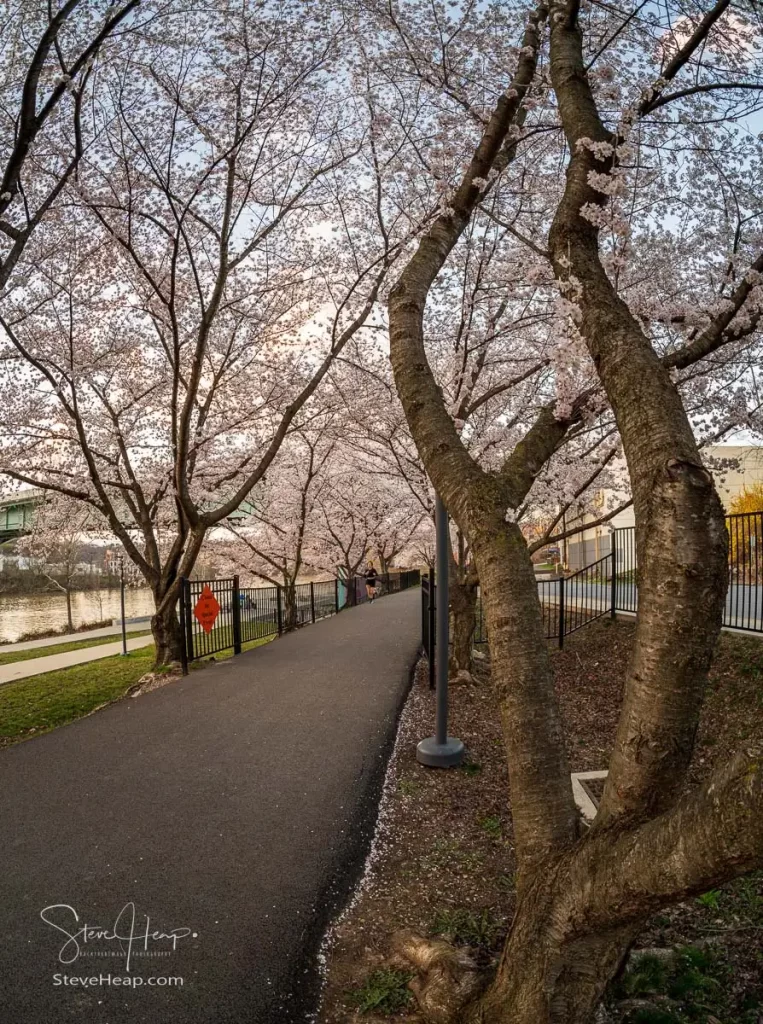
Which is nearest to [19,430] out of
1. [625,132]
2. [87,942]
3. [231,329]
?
[231,329]

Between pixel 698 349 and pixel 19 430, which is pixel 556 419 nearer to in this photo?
pixel 698 349

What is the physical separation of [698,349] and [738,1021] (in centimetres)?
299

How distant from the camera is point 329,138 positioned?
901 cm

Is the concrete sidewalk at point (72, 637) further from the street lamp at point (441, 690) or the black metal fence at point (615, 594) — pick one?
the street lamp at point (441, 690)

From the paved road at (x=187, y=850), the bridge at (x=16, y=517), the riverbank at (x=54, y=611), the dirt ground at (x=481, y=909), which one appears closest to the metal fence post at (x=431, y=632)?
the paved road at (x=187, y=850)

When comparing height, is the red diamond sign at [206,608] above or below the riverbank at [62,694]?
above

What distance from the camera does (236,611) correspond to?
1205cm

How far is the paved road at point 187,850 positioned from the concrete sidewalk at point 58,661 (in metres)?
7.37

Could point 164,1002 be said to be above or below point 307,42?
below

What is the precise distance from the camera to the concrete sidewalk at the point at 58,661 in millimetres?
13758

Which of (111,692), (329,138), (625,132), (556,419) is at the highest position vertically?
(329,138)

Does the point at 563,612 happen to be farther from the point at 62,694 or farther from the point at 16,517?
the point at 16,517

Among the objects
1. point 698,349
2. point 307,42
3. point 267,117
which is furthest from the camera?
point 267,117

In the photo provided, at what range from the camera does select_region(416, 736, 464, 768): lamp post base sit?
5684 mm
